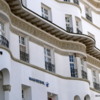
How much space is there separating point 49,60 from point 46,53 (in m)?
0.66

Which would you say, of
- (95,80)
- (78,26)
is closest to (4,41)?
(78,26)

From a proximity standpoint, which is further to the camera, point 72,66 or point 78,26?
point 78,26

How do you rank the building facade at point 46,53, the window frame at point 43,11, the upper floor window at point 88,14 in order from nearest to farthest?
the building facade at point 46,53, the window frame at point 43,11, the upper floor window at point 88,14

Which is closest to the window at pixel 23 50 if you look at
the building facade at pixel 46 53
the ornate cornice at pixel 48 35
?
the building facade at pixel 46 53

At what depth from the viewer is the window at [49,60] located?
28.1m

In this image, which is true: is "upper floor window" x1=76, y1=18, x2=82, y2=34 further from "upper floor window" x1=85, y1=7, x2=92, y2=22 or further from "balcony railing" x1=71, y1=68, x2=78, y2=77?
"balcony railing" x1=71, y1=68, x2=78, y2=77

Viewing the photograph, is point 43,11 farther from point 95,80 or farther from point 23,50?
point 95,80

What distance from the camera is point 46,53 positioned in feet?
94.3

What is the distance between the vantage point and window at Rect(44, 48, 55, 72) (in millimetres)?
28139

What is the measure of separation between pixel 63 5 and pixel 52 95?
→ 882cm

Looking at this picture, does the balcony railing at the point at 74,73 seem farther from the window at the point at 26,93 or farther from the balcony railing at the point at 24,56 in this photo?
the window at the point at 26,93

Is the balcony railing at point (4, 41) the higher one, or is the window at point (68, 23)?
the window at point (68, 23)

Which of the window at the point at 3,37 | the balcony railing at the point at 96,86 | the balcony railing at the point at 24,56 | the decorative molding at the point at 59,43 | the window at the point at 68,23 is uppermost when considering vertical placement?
the window at the point at 68,23

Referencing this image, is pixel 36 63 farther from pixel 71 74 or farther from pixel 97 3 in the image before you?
pixel 97 3
